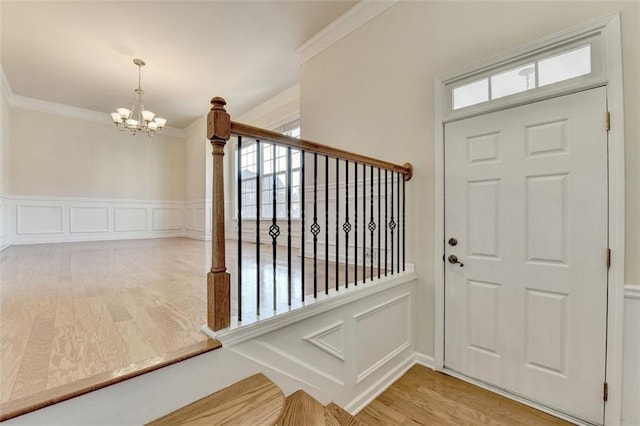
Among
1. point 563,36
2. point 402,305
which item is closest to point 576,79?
point 563,36

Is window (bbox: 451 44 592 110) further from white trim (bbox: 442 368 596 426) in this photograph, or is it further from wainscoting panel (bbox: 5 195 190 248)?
wainscoting panel (bbox: 5 195 190 248)

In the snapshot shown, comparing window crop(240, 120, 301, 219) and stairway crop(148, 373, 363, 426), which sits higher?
window crop(240, 120, 301, 219)

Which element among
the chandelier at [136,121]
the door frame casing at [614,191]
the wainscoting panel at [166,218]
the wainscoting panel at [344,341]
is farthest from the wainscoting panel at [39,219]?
the door frame casing at [614,191]

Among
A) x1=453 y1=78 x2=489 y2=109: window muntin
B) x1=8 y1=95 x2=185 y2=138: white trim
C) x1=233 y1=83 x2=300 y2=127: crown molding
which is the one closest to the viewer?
x1=453 y1=78 x2=489 y2=109: window muntin

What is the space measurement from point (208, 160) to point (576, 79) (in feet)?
19.5

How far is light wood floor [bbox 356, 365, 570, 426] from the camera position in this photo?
5.32 feet

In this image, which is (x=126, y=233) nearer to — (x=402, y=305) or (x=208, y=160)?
(x=208, y=160)

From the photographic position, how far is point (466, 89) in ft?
6.82

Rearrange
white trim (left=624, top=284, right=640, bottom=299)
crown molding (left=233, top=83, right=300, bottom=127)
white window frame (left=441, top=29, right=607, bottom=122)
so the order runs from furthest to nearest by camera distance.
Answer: crown molding (left=233, top=83, right=300, bottom=127)
white window frame (left=441, top=29, right=607, bottom=122)
white trim (left=624, top=284, right=640, bottom=299)

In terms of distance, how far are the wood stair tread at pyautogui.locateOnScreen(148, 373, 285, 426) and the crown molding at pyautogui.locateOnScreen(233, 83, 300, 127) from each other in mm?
4344

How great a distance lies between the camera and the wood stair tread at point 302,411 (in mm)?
1171

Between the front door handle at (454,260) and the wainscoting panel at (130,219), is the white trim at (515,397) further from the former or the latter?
the wainscoting panel at (130,219)

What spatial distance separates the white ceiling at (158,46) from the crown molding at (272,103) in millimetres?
117

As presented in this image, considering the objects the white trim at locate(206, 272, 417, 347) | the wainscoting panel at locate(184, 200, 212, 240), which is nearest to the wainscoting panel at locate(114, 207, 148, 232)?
the wainscoting panel at locate(184, 200, 212, 240)
